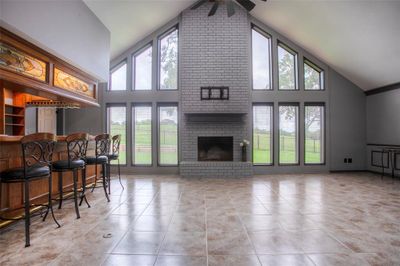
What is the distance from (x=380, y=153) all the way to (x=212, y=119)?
15.5ft

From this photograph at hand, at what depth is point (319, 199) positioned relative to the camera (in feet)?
12.4

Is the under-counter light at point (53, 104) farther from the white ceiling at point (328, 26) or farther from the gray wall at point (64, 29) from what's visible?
the white ceiling at point (328, 26)

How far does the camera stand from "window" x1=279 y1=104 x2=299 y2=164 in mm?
6434

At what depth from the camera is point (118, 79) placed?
6.50 meters

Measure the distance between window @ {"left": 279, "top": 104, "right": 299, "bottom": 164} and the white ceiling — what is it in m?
1.75

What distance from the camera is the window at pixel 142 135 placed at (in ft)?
21.0

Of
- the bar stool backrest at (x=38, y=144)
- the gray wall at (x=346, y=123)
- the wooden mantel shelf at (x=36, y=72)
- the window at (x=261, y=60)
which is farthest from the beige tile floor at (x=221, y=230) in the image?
the window at (x=261, y=60)

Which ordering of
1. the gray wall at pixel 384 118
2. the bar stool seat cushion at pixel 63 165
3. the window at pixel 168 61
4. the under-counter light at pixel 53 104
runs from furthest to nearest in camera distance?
the window at pixel 168 61
the gray wall at pixel 384 118
the under-counter light at pixel 53 104
the bar stool seat cushion at pixel 63 165

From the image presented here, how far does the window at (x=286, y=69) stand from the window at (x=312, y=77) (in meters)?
0.33

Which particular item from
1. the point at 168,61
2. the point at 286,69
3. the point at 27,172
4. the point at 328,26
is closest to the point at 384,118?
the point at 286,69

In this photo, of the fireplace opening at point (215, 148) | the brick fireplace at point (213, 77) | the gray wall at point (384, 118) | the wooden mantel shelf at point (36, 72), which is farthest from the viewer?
the fireplace opening at point (215, 148)

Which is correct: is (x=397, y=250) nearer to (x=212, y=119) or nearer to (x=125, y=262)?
(x=125, y=262)

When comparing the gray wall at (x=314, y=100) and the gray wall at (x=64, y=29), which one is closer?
the gray wall at (x=64, y=29)

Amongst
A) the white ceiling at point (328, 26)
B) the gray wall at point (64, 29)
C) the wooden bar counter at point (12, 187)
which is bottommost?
the wooden bar counter at point (12, 187)
